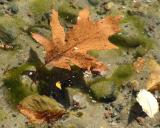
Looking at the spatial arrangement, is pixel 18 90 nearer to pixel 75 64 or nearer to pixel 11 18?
pixel 75 64

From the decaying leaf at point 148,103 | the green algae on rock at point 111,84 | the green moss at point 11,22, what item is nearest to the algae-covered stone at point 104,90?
the green algae on rock at point 111,84

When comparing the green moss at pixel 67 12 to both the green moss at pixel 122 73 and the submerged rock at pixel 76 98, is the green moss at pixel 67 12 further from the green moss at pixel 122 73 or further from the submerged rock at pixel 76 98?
the submerged rock at pixel 76 98

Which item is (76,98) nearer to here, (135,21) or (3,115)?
(3,115)

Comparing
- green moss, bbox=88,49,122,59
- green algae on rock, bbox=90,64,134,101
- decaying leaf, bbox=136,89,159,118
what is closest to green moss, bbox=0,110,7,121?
green algae on rock, bbox=90,64,134,101

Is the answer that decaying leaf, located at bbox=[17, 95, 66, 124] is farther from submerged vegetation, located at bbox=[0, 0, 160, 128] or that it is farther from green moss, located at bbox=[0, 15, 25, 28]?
green moss, located at bbox=[0, 15, 25, 28]

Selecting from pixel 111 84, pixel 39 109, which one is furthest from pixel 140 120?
pixel 39 109

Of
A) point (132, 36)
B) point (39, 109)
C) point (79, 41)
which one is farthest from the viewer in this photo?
point (132, 36)

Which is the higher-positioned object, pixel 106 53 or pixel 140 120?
pixel 106 53
